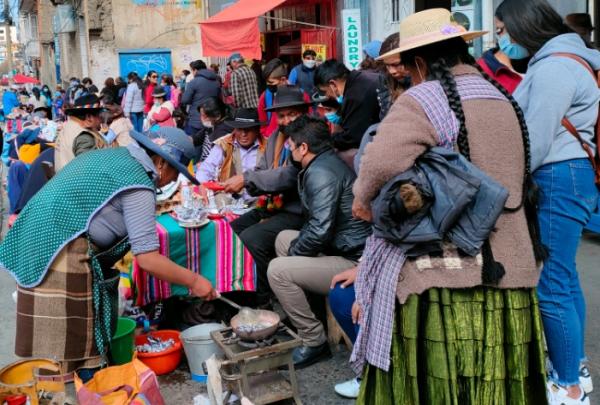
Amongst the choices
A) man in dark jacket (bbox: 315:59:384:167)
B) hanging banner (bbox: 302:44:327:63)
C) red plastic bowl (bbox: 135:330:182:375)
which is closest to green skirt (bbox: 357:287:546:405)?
red plastic bowl (bbox: 135:330:182:375)

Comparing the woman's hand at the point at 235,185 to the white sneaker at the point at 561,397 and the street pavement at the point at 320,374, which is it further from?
the white sneaker at the point at 561,397

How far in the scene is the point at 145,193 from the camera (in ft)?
9.86

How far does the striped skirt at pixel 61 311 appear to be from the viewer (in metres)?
3.09

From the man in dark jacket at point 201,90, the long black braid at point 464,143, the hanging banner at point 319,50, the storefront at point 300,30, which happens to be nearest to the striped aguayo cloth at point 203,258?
the long black braid at point 464,143

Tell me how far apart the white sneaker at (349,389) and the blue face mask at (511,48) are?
187 cm

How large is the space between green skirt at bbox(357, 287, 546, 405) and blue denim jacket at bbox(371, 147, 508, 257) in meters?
0.21

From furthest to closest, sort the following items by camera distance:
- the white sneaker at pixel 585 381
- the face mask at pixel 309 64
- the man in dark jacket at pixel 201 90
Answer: the man in dark jacket at pixel 201 90, the face mask at pixel 309 64, the white sneaker at pixel 585 381

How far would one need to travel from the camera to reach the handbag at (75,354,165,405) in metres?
2.72

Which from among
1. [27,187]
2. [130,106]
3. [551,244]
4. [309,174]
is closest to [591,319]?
[551,244]

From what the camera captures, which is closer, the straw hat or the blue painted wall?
the straw hat

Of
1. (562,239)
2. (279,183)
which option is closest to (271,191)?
(279,183)

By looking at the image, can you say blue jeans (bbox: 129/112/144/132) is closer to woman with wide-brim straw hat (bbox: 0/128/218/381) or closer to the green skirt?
woman with wide-brim straw hat (bbox: 0/128/218/381)

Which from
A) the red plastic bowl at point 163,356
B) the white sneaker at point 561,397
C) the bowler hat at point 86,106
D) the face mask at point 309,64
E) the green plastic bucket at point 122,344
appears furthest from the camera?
the face mask at point 309,64

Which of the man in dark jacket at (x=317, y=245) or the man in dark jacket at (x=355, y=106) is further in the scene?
the man in dark jacket at (x=355, y=106)
